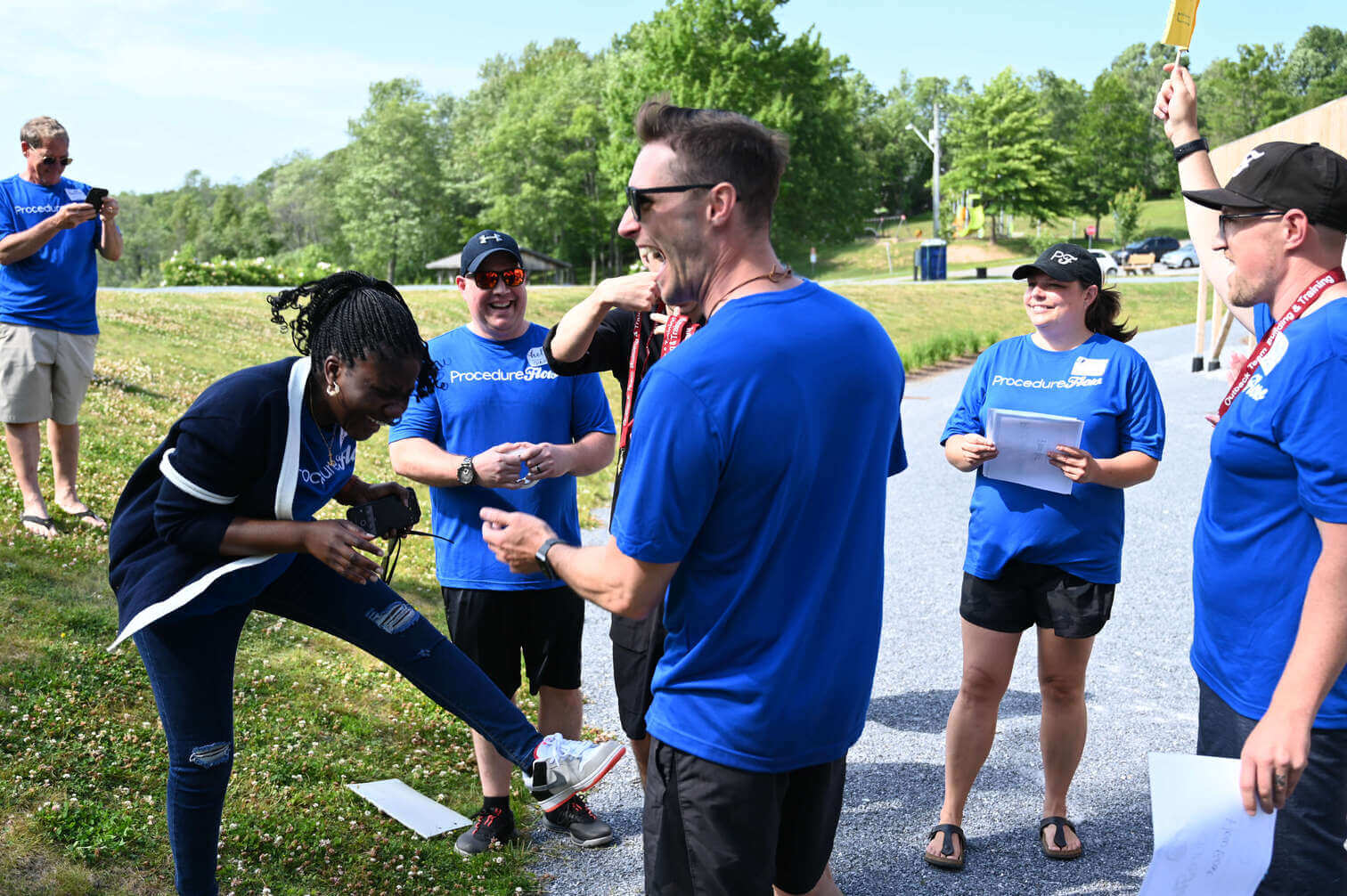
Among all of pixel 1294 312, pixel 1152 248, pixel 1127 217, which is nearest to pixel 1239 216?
pixel 1294 312

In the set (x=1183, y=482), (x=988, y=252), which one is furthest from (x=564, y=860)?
(x=988, y=252)

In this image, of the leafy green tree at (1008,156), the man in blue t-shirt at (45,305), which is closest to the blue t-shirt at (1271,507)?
the man in blue t-shirt at (45,305)

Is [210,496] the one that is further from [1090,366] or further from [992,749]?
[992,749]

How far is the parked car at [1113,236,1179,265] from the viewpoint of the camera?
182ft

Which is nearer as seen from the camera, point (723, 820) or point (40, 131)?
point (723, 820)

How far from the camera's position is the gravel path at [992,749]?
4020mm

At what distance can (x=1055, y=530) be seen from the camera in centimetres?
393

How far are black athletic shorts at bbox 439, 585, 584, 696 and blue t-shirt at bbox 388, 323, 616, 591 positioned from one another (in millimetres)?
59

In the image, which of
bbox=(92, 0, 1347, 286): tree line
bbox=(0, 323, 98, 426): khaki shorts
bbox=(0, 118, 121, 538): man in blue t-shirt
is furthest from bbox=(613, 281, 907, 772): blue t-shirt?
bbox=(92, 0, 1347, 286): tree line

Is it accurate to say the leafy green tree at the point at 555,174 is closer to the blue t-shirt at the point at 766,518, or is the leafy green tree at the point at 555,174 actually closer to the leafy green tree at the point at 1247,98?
the leafy green tree at the point at 1247,98

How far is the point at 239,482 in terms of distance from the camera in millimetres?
2975

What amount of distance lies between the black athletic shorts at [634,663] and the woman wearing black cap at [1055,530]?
135 centimetres

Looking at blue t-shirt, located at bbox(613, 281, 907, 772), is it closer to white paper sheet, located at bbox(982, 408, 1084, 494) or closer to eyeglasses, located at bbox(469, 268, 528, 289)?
white paper sheet, located at bbox(982, 408, 1084, 494)

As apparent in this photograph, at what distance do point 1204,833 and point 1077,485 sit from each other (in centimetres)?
183
